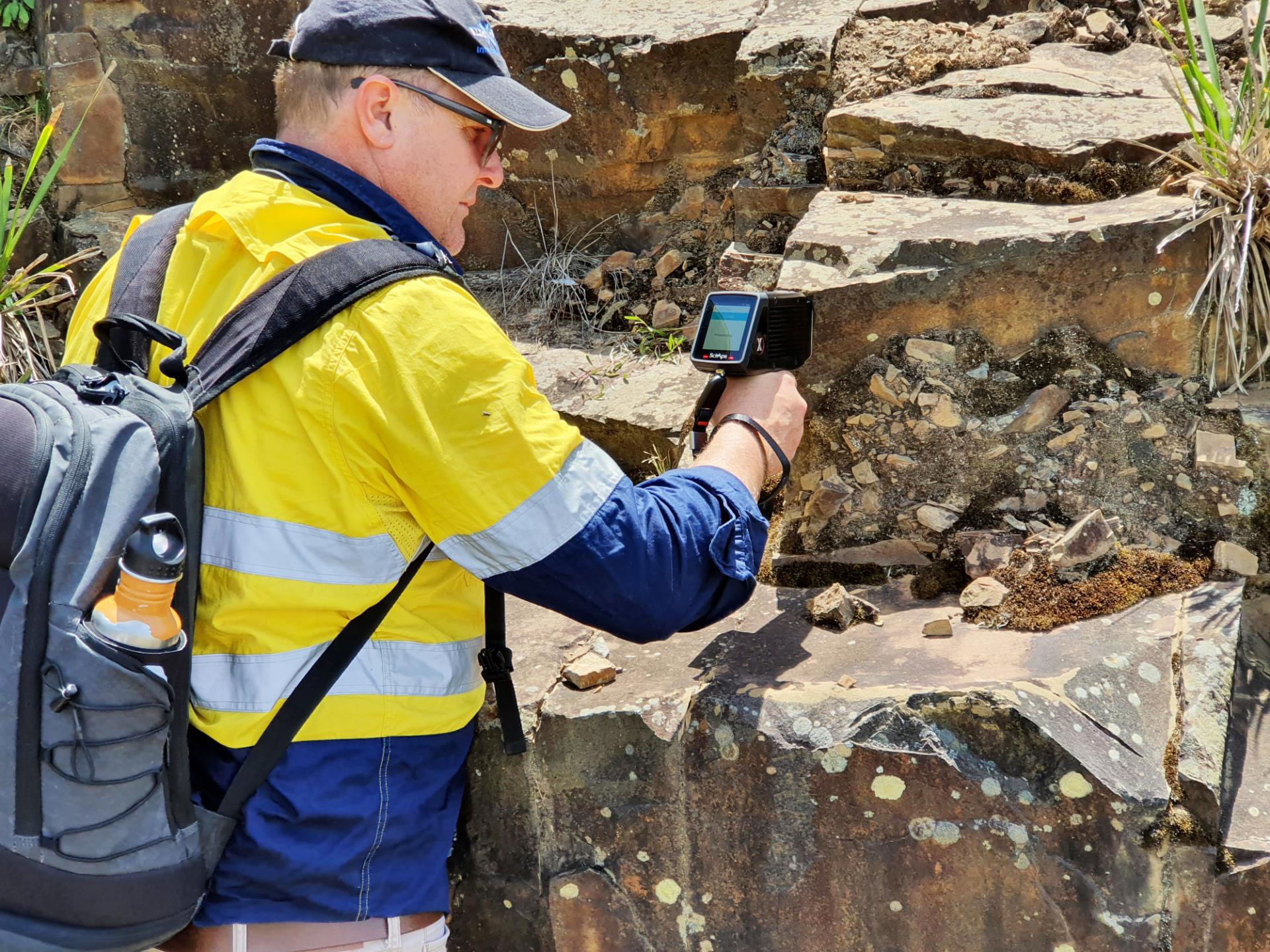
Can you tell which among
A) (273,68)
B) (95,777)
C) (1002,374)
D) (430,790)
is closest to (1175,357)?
(1002,374)

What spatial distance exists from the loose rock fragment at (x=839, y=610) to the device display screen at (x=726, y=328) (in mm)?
503

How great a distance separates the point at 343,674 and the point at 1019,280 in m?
1.39

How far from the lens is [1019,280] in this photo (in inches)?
79.2

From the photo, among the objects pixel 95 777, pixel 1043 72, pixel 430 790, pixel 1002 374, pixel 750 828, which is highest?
pixel 1043 72

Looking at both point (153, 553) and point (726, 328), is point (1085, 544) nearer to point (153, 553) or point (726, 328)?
point (726, 328)

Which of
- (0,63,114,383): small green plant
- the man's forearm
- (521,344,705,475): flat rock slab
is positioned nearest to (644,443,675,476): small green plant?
(521,344,705,475): flat rock slab

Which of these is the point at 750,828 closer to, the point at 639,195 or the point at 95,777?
the point at 95,777

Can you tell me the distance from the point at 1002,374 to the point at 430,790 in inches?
50.6

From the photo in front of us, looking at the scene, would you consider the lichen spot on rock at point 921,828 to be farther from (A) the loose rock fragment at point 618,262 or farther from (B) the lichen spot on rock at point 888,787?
(A) the loose rock fragment at point 618,262

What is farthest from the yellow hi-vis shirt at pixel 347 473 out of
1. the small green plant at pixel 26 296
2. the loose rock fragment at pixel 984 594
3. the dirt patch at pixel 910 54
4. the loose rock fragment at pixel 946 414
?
the small green plant at pixel 26 296

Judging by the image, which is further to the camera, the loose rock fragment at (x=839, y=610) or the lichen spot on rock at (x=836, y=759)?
the loose rock fragment at (x=839, y=610)

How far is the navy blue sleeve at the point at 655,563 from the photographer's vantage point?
125 centimetres

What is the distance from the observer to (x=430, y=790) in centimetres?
141

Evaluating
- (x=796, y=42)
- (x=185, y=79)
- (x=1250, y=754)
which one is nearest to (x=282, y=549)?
(x=1250, y=754)
